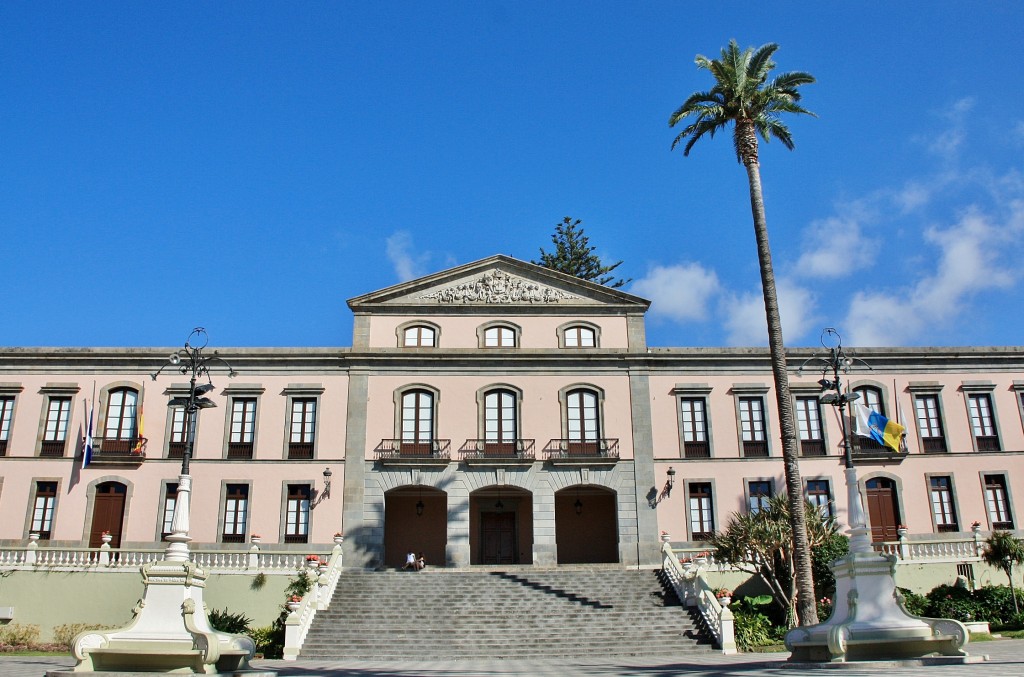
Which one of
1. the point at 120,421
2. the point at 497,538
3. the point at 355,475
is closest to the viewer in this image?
the point at 355,475

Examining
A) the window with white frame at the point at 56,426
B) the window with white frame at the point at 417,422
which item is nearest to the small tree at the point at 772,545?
the window with white frame at the point at 417,422

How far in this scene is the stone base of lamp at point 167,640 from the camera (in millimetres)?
13422

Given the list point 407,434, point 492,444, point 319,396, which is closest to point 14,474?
point 319,396

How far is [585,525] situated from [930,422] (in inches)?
534

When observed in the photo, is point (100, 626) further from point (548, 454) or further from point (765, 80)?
point (765, 80)

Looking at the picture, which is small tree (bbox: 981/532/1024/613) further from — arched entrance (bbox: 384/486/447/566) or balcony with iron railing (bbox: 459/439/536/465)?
arched entrance (bbox: 384/486/447/566)

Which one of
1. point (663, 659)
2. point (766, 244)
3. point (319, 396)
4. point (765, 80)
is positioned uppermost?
point (765, 80)

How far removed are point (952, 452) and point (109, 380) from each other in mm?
31401

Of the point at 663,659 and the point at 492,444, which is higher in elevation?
the point at 492,444

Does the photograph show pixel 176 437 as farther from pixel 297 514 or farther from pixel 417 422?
pixel 417 422

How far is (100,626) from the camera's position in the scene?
25453 millimetres

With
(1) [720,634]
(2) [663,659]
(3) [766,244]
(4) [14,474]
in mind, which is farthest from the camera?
(4) [14,474]

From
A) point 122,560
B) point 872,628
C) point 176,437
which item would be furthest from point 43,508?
point 872,628

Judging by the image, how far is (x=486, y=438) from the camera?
30.9m
